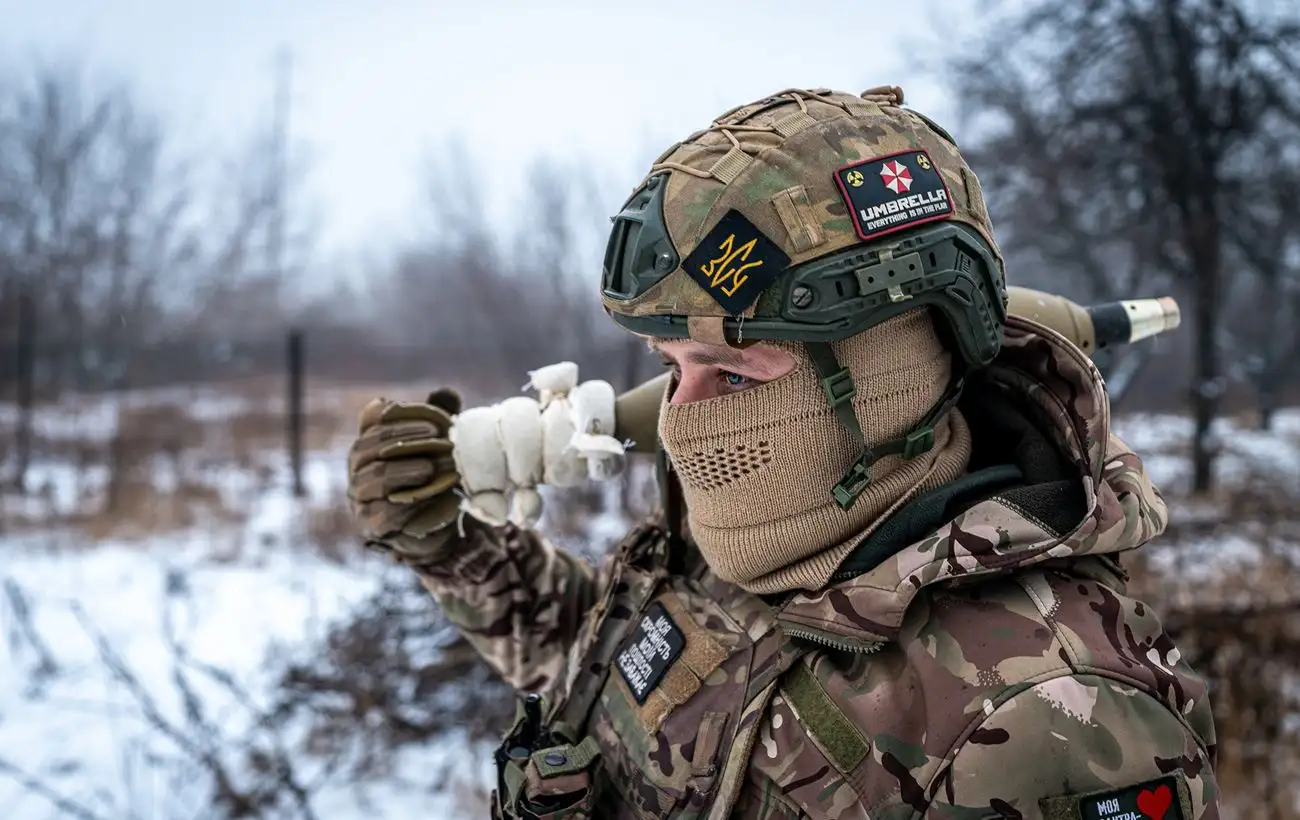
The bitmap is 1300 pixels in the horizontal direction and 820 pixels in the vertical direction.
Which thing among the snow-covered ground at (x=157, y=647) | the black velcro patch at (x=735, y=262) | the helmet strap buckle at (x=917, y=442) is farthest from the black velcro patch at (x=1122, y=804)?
the snow-covered ground at (x=157, y=647)

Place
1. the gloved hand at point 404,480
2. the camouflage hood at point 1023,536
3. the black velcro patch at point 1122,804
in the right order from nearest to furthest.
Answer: the black velcro patch at point 1122,804, the camouflage hood at point 1023,536, the gloved hand at point 404,480

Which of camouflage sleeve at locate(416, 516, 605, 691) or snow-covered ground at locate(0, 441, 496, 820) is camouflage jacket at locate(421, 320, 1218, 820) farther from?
snow-covered ground at locate(0, 441, 496, 820)

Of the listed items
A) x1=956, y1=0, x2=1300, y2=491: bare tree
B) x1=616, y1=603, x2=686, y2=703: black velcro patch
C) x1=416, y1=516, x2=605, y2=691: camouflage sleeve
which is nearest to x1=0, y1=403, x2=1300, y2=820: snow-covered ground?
x1=416, y1=516, x2=605, y2=691: camouflage sleeve

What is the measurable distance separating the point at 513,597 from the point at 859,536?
930 mm

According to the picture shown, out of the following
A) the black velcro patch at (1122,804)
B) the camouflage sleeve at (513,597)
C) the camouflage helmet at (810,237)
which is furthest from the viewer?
the camouflage sleeve at (513,597)

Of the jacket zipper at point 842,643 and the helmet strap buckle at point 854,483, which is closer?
the jacket zipper at point 842,643

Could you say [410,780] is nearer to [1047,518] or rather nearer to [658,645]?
[658,645]

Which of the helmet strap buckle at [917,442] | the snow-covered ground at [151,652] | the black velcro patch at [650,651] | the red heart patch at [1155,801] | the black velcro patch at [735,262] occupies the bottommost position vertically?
the snow-covered ground at [151,652]

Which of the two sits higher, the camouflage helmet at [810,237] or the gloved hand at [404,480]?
the camouflage helmet at [810,237]

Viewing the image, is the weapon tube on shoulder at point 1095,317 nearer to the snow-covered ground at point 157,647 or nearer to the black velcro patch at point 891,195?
the black velcro patch at point 891,195

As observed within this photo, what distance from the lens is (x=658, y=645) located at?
5.41 ft

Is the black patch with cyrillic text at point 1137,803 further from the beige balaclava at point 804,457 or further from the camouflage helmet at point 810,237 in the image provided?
the camouflage helmet at point 810,237

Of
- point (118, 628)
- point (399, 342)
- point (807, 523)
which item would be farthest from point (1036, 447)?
point (399, 342)

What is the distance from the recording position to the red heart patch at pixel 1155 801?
1.14 metres
